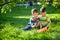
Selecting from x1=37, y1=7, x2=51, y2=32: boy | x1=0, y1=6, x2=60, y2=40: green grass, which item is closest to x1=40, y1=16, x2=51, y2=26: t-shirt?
x1=37, y1=7, x2=51, y2=32: boy

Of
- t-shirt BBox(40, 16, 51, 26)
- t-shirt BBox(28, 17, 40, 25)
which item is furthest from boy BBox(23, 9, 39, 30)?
t-shirt BBox(40, 16, 51, 26)

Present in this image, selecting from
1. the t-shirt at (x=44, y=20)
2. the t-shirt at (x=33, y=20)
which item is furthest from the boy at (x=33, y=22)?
the t-shirt at (x=44, y=20)

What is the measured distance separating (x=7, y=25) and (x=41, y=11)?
876 millimetres

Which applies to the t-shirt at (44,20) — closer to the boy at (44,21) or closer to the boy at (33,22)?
the boy at (44,21)

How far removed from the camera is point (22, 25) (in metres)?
4.41

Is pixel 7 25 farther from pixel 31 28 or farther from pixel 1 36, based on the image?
pixel 31 28

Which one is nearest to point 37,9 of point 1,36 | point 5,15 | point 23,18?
point 23,18

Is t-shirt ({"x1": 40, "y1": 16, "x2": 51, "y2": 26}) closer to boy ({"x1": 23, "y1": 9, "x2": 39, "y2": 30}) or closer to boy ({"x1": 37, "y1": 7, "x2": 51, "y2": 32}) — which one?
boy ({"x1": 37, "y1": 7, "x2": 51, "y2": 32})

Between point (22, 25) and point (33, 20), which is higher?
point (33, 20)

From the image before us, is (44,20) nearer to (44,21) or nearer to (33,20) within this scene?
(44,21)

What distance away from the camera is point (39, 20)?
443 cm

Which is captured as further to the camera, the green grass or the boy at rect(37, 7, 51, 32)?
the boy at rect(37, 7, 51, 32)

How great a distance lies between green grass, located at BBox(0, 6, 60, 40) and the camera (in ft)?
14.1

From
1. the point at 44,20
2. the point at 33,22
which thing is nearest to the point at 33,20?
the point at 33,22
